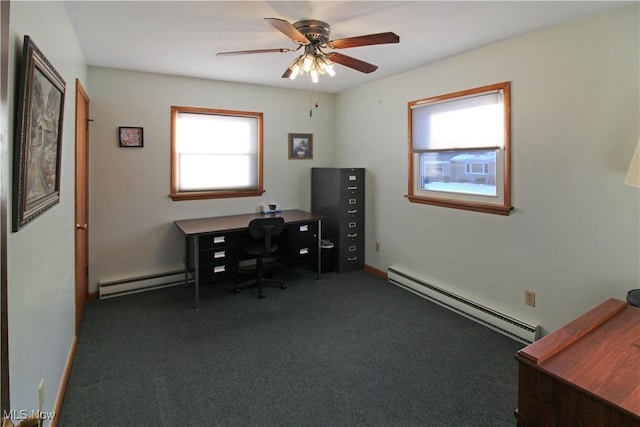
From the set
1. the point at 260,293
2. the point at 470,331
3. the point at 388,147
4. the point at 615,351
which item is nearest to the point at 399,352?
the point at 470,331

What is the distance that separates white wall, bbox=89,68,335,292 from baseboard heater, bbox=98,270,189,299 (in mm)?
73

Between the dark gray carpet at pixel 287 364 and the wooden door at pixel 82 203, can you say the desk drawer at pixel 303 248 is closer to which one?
the dark gray carpet at pixel 287 364

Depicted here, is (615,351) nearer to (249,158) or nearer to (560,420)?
(560,420)

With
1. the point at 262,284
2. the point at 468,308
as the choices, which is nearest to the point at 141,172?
the point at 262,284

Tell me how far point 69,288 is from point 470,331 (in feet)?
9.88

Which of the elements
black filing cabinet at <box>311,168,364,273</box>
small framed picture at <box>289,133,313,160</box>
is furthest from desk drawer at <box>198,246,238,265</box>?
small framed picture at <box>289,133,313,160</box>

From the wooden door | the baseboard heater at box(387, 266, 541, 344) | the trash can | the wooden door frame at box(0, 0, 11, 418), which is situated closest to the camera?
the wooden door frame at box(0, 0, 11, 418)

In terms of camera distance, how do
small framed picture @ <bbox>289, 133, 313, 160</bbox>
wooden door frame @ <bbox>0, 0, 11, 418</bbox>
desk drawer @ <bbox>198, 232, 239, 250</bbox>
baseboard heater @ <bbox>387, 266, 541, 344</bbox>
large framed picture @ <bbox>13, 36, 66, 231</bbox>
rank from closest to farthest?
wooden door frame @ <bbox>0, 0, 11, 418</bbox>
large framed picture @ <bbox>13, 36, 66, 231</bbox>
baseboard heater @ <bbox>387, 266, 541, 344</bbox>
desk drawer @ <bbox>198, 232, 239, 250</bbox>
small framed picture @ <bbox>289, 133, 313, 160</bbox>

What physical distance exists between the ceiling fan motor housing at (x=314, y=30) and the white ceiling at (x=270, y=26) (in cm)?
4

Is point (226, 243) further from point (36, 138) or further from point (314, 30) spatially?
point (36, 138)

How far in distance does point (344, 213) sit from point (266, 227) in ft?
3.70

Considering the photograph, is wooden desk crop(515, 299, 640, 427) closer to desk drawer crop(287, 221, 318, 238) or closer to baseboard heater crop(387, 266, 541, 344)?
baseboard heater crop(387, 266, 541, 344)

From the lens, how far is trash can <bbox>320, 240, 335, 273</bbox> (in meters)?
4.50

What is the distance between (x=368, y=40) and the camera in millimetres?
2254
